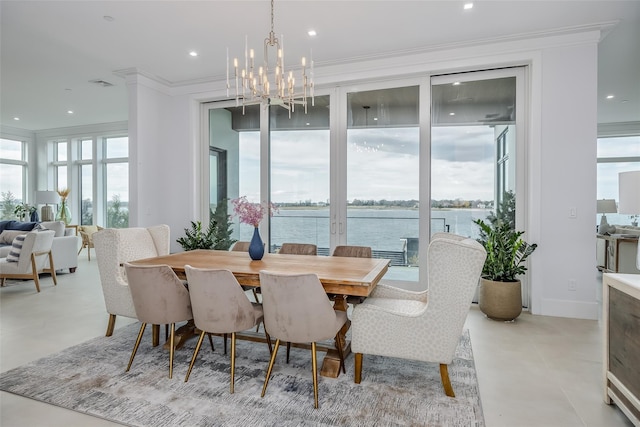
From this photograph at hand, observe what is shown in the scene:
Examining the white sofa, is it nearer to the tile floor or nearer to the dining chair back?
the tile floor

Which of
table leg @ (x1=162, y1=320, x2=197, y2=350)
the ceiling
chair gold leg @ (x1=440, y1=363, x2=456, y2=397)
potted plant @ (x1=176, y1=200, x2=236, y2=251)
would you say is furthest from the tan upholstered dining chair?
chair gold leg @ (x1=440, y1=363, x2=456, y2=397)

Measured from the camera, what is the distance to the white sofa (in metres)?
5.73

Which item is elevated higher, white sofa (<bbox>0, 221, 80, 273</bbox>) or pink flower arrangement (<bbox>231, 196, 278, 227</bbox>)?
pink flower arrangement (<bbox>231, 196, 278, 227</bbox>)

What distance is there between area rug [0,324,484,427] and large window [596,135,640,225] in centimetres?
689

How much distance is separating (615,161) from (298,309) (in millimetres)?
8479

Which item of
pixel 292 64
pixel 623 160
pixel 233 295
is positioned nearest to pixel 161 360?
pixel 233 295

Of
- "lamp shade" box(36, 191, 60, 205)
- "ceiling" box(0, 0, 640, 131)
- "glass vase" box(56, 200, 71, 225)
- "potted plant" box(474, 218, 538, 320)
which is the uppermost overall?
"ceiling" box(0, 0, 640, 131)

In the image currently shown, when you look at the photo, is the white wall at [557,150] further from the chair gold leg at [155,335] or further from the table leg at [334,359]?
the chair gold leg at [155,335]

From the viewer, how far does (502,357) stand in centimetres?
287

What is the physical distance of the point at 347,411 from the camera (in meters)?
2.08

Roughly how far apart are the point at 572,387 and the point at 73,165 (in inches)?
422

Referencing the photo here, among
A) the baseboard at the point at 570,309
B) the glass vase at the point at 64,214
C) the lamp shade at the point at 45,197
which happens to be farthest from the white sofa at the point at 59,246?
the baseboard at the point at 570,309

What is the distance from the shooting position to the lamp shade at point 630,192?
2262 millimetres

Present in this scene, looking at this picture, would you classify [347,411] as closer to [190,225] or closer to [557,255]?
[557,255]
